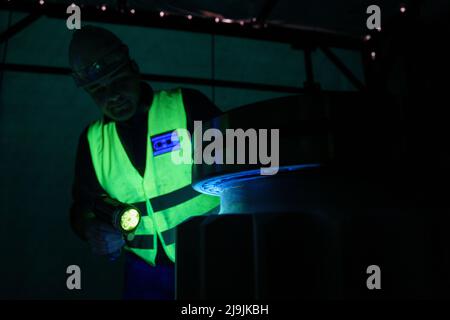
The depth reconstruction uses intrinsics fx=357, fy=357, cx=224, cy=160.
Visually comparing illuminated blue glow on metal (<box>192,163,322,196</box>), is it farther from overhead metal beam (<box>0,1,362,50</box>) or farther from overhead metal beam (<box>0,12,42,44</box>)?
overhead metal beam (<box>0,12,42,44</box>)

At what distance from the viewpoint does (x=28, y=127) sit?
254 centimetres

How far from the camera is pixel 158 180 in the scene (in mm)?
1469

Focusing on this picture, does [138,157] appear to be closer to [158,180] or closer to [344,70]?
[158,180]

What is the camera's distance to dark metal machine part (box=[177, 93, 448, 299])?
0.34 meters

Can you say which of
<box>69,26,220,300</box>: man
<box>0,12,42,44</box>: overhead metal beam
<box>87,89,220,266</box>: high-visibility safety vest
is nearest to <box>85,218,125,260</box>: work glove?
<box>69,26,220,300</box>: man

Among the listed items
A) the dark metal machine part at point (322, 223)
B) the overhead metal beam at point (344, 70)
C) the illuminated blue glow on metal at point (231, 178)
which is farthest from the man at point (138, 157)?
the overhead metal beam at point (344, 70)

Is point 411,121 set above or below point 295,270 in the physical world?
above

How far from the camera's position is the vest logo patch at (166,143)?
4.83 ft

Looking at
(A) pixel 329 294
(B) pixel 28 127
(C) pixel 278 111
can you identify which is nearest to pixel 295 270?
(A) pixel 329 294

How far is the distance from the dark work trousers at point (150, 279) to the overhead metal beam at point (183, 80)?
1428 millimetres

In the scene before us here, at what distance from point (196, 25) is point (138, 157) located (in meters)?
1.32
